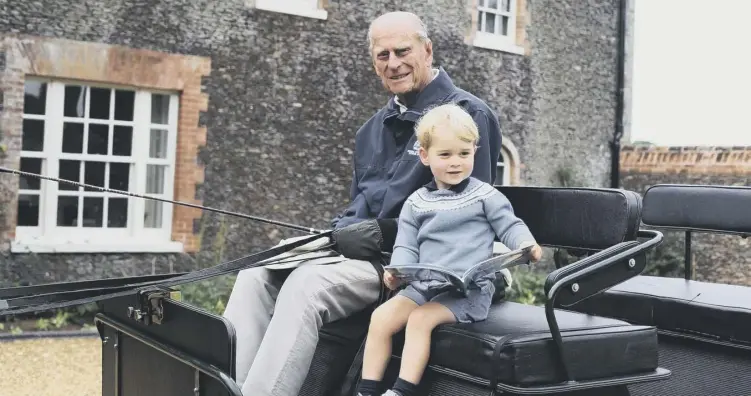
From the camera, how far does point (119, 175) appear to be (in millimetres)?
8633

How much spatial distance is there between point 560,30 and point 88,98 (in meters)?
6.72

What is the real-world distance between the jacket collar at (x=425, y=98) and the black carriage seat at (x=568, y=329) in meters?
0.51

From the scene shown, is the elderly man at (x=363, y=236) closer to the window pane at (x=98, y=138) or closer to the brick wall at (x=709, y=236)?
the window pane at (x=98, y=138)

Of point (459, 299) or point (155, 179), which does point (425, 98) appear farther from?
point (155, 179)

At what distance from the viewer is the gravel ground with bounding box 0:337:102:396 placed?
222 inches

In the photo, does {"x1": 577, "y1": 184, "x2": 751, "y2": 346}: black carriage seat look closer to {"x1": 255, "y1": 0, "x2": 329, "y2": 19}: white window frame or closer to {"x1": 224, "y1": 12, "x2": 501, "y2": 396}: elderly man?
{"x1": 224, "y1": 12, "x2": 501, "y2": 396}: elderly man

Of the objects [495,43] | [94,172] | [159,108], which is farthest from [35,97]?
[495,43]

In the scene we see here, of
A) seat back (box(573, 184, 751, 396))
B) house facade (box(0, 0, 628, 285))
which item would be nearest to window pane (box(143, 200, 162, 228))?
house facade (box(0, 0, 628, 285))

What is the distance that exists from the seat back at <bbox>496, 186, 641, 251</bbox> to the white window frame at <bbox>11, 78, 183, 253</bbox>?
19.5 feet

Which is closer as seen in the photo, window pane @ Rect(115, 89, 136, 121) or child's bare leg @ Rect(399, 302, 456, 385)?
child's bare leg @ Rect(399, 302, 456, 385)

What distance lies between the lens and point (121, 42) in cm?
848

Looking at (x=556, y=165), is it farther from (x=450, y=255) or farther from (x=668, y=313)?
(x=450, y=255)

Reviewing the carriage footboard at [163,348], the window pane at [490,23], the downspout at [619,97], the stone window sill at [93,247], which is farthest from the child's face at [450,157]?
the downspout at [619,97]

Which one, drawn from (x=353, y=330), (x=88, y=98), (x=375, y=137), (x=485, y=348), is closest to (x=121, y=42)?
(x=88, y=98)
